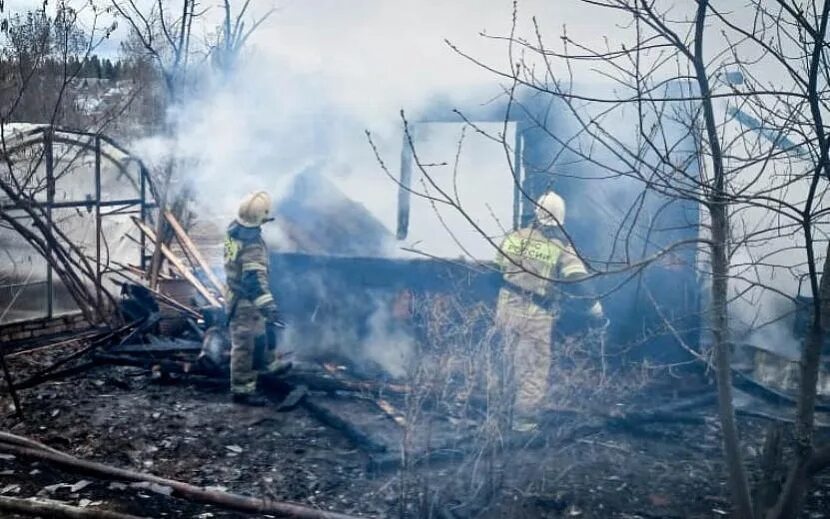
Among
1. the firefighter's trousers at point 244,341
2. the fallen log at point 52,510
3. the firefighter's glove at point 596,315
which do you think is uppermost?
the firefighter's glove at point 596,315

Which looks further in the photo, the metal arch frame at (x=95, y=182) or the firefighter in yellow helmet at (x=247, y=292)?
the metal arch frame at (x=95, y=182)

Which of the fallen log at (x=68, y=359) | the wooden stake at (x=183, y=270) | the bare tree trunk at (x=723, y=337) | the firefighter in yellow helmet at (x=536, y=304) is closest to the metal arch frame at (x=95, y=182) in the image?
the wooden stake at (x=183, y=270)

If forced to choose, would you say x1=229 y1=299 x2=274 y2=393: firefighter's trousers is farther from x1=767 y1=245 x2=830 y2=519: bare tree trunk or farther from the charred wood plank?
x1=767 y1=245 x2=830 y2=519: bare tree trunk

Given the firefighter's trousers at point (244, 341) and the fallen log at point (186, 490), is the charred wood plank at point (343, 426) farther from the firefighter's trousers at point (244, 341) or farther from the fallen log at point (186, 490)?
the fallen log at point (186, 490)

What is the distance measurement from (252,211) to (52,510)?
3714 mm

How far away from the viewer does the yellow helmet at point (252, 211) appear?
24.3 ft

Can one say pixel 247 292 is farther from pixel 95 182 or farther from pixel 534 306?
pixel 95 182

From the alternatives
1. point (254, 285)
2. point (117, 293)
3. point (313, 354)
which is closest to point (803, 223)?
point (254, 285)

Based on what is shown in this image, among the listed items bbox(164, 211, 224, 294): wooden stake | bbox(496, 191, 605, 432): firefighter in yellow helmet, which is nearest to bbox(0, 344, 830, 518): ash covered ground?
bbox(496, 191, 605, 432): firefighter in yellow helmet

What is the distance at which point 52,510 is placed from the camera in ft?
13.9

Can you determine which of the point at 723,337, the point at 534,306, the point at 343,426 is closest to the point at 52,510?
the point at 343,426

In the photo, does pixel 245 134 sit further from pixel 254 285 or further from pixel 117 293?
pixel 254 285

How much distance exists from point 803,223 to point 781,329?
25.9 ft

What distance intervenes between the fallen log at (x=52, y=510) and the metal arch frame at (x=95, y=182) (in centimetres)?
485
